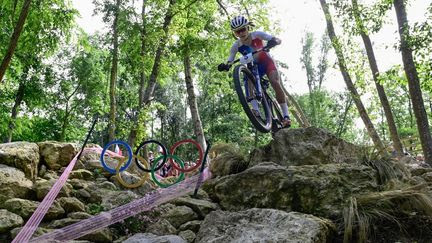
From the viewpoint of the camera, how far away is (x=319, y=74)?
109 feet

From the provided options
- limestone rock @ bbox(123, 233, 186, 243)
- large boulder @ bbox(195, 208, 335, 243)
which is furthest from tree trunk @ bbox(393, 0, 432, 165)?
limestone rock @ bbox(123, 233, 186, 243)

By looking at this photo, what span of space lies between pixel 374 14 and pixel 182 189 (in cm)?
675

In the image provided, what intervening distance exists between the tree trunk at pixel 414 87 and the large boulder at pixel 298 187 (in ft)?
14.0

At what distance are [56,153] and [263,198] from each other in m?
4.50

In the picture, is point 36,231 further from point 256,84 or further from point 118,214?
point 256,84

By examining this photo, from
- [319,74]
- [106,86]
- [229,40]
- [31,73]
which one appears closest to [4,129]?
[31,73]

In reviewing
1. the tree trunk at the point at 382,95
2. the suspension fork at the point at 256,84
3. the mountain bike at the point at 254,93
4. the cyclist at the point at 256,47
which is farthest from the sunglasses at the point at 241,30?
the tree trunk at the point at 382,95

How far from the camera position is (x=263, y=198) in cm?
513

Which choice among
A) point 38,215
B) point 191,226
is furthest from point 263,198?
point 38,215

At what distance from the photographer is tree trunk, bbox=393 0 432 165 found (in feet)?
28.7

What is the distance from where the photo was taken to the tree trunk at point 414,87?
8734 mm

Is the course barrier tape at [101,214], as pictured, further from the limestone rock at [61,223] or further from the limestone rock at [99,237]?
the limestone rock at [61,223]

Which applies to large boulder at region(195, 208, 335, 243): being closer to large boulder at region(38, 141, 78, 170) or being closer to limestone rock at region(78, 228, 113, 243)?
limestone rock at region(78, 228, 113, 243)

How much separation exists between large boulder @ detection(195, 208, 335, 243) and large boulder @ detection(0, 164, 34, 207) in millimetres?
3119
